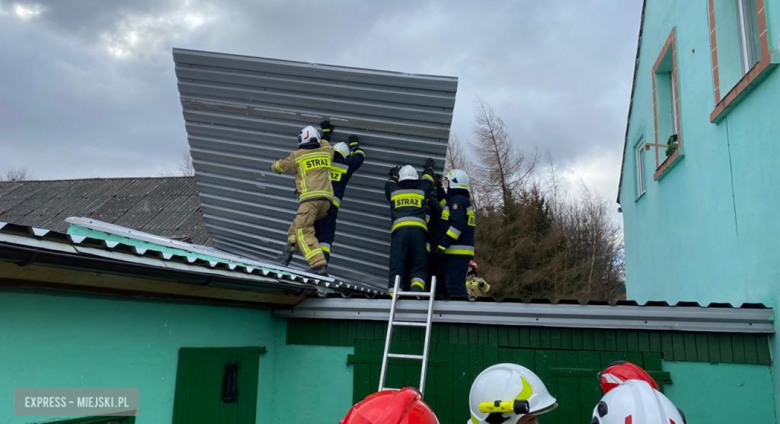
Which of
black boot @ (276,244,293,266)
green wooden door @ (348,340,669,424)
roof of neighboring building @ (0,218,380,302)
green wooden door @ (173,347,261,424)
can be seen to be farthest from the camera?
black boot @ (276,244,293,266)

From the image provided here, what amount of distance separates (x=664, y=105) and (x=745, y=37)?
7.92 ft

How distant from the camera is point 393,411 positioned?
1.80m

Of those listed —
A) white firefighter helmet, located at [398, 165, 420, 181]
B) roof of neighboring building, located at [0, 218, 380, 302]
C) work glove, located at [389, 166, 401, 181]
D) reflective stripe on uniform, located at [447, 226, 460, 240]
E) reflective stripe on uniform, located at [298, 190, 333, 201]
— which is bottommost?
roof of neighboring building, located at [0, 218, 380, 302]

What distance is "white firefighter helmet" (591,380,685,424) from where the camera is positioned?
2.23 metres

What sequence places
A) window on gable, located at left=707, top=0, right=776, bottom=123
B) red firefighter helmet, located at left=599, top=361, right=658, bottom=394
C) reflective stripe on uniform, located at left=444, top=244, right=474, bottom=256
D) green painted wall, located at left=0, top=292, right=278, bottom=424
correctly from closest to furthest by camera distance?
green painted wall, located at left=0, top=292, right=278, bottom=424, red firefighter helmet, located at left=599, top=361, right=658, bottom=394, window on gable, located at left=707, top=0, right=776, bottom=123, reflective stripe on uniform, located at left=444, top=244, right=474, bottom=256

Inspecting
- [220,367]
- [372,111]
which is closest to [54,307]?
[220,367]

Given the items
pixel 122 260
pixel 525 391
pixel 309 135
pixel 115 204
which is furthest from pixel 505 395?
pixel 115 204

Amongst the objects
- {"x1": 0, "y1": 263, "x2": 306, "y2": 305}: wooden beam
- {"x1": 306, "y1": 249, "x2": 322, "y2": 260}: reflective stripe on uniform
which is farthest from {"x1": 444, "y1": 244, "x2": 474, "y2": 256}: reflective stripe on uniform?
{"x1": 0, "y1": 263, "x2": 306, "y2": 305}: wooden beam

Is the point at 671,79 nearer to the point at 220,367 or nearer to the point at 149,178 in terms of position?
the point at 220,367

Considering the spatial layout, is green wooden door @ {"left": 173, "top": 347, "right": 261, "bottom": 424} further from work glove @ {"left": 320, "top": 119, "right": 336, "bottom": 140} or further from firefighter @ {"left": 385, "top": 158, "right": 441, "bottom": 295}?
work glove @ {"left": 320, "top": 119, "right": 336, "bottom": 140}

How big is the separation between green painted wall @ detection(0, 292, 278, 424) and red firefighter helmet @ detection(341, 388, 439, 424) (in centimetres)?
201

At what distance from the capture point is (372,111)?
6.34m

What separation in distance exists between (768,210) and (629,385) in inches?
98.1

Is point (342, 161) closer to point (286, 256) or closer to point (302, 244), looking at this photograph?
point (302, 244)
